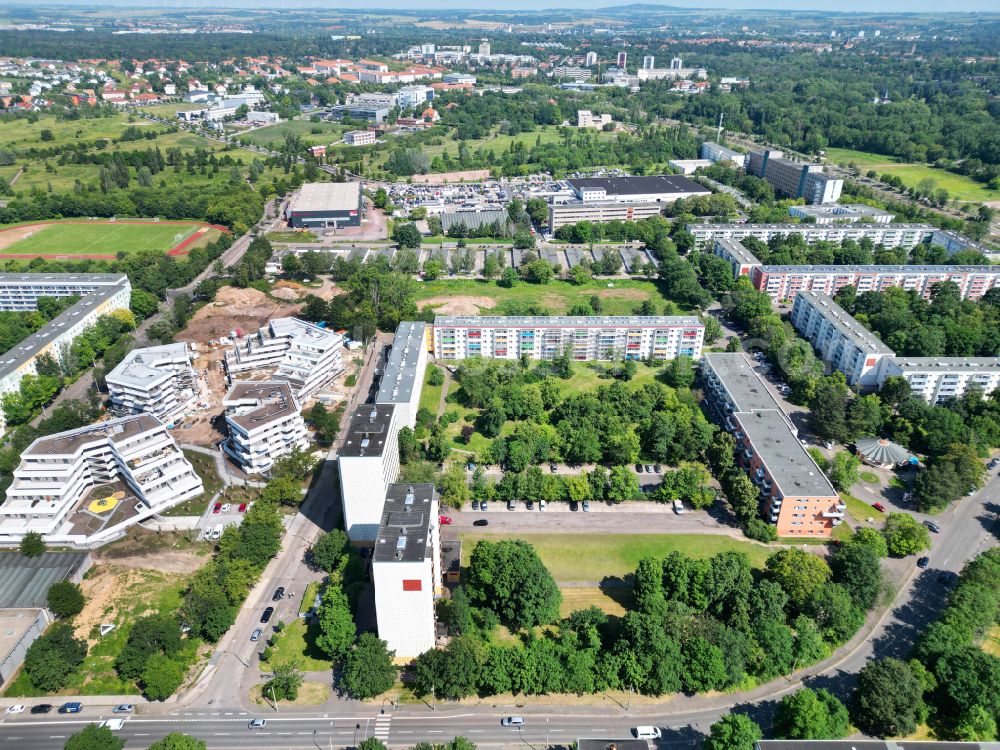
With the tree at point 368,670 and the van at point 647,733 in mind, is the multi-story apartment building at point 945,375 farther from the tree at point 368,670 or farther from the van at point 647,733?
the tree at point 368,670

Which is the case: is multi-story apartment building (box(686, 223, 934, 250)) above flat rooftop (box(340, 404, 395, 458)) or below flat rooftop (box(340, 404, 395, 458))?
below

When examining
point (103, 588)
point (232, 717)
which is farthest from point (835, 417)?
point (103, 588)

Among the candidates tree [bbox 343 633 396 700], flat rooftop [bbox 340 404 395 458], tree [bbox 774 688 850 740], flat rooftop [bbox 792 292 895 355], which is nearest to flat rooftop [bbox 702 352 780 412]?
flat rooftop [bbox 792 292 895 355]

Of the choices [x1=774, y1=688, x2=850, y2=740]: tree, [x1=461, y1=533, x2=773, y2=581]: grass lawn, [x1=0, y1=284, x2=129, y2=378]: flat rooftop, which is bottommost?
[x1=461, y1=533, x2=773, y2=581]: grass lawn

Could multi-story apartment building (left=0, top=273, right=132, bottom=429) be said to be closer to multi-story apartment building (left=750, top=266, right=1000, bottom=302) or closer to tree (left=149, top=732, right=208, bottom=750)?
tree (left=149, top=732, right=208, bottom=750)

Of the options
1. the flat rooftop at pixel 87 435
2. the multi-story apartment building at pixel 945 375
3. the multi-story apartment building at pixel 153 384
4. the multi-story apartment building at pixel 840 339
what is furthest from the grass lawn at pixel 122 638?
the multi-story apartment building at pixel 945 375

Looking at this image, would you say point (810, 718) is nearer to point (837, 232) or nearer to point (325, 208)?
point (837, 232)

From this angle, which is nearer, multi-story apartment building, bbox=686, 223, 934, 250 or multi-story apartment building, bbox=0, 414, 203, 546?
multi-story apartment building, bbox=0, 414, 203, 546
